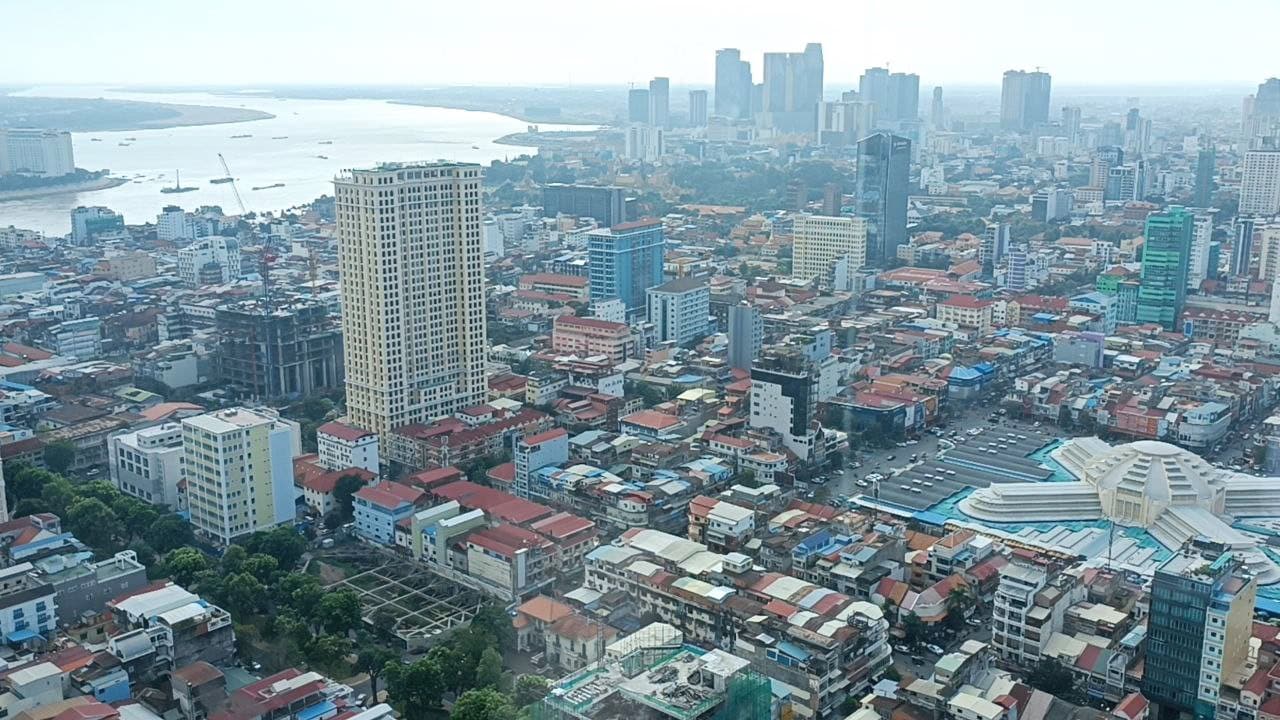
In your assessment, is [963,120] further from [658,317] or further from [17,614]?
[17,614]

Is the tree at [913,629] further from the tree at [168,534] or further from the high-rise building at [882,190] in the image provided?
the high-rise building at [882,190]

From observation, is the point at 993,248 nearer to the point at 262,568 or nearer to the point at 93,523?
the point at 262,568

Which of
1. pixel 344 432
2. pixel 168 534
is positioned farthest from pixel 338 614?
pixel 344 432

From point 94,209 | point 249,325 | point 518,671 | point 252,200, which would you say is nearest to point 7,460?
point 249,325

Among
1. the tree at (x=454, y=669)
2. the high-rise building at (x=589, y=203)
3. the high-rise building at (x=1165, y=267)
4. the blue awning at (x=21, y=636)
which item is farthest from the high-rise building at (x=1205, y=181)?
the blue awning at (x=21, y=636)

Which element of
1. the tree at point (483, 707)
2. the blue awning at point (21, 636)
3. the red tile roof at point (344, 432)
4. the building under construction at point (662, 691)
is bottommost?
the blue awning at point (21, 636)

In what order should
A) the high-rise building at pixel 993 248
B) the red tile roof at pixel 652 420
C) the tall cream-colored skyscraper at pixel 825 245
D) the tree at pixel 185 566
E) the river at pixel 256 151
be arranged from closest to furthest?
the tree at pixel 185 566
the red tile roof at pixel 652 420
the tall cream-colored skyscraper at pixel 825 245
the high-rise building at pixel 993 248
the river at pixel 256 151
